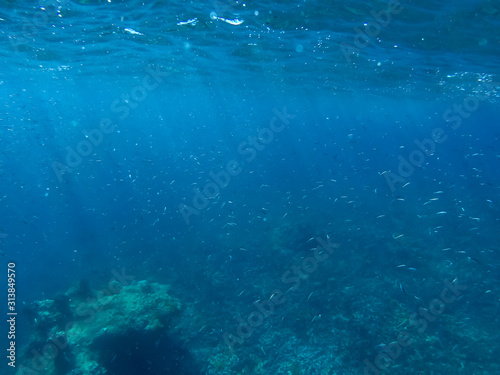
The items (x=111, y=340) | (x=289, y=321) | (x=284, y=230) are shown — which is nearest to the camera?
(x=111, y=340)

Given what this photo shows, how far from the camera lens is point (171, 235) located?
2338 centimetres

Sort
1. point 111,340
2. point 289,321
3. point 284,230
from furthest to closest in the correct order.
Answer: point 284,230
point 289,321
point 111,340

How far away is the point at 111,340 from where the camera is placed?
32.8 ft

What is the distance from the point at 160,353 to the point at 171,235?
1348 centimetres

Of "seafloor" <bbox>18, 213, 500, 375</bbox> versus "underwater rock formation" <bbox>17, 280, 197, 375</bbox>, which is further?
"seafloor" <bbox>18, 213, 500, 375</bbox>

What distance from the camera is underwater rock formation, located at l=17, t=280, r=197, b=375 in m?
9.95

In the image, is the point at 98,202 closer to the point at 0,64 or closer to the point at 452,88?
the point at 0,64

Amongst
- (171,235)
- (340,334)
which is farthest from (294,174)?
(340,334)

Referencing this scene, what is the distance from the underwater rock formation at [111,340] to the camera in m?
9.95

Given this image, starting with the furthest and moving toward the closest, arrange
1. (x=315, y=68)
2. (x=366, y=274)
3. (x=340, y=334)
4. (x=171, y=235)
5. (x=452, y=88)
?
(x=452, y=88) → (x=315, y=68) → (x=171, y=235) → (x=366, y=274) → (x=340, y=334)

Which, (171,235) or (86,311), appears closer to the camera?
(86,311)

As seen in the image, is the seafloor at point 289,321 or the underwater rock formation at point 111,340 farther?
the seafloor at point 289,321

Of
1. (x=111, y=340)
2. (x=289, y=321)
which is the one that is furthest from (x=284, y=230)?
(x=111, y=340)

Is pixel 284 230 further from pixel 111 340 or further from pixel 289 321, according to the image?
pixel 111 340
